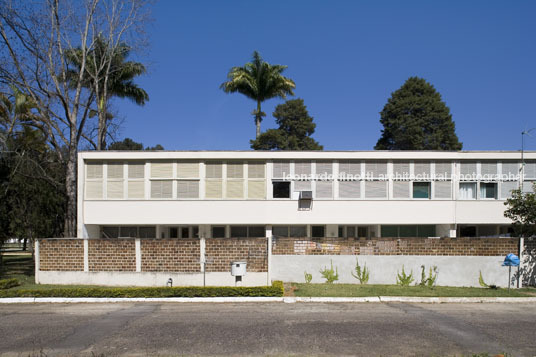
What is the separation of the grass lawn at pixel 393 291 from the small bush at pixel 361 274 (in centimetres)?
49

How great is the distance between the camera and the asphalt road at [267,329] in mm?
7172

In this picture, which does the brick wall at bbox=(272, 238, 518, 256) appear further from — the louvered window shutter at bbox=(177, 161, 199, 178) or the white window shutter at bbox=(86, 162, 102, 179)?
the white window shutter at bbox=(86, 162, 102, 179)

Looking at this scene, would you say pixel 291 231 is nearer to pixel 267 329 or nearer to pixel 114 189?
pixel 114 189

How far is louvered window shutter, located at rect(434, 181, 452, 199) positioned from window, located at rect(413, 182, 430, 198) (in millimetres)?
398

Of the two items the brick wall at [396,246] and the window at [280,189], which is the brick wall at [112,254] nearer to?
the brick wall at [396,246]

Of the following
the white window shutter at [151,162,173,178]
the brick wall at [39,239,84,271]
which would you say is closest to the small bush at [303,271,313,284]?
the brick wall at [39,239,84,271]

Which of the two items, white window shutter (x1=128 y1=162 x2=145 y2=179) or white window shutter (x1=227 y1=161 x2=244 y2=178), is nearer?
white window shutter (x1=128 y1=162 x2=145 y2=179)

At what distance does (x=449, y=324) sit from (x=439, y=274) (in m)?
5.07

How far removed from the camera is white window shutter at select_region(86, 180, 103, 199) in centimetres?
1872

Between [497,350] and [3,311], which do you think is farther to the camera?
[3,311]

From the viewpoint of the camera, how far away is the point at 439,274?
1358 cm

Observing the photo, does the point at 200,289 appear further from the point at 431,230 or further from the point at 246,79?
the point at 246,79

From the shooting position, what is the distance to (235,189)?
62.0 feet

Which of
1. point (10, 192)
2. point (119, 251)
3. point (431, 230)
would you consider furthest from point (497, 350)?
point (10, 192)
